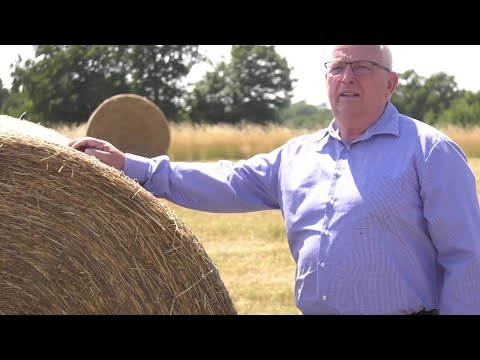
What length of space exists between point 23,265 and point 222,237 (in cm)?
716

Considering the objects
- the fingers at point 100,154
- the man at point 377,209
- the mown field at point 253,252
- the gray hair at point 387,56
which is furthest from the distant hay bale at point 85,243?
the mown field at point 253,252

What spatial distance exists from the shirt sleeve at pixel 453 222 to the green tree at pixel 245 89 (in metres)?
31.6

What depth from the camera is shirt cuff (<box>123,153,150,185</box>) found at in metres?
3.74

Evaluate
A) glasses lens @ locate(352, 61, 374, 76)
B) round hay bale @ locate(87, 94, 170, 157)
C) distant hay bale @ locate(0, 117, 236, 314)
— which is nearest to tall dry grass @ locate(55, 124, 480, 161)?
round hay bale @ locate(87, 94, 170, 157)

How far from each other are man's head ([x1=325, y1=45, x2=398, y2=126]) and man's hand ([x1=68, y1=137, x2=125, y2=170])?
94cm

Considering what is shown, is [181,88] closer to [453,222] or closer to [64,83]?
[64,83]

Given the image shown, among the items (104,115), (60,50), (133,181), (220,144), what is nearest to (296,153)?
(133,181)

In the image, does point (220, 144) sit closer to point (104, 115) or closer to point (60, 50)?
point (104, 115)

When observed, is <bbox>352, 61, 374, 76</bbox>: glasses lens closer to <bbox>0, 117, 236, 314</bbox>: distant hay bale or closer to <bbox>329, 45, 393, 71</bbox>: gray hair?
<bbox>329, 45, 393, 71</bbox>: gray hair

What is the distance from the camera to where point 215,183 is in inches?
151

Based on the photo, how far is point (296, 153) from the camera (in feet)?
11.9

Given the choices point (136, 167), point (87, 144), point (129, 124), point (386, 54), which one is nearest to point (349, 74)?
point (386, 54)

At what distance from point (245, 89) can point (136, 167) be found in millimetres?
34929

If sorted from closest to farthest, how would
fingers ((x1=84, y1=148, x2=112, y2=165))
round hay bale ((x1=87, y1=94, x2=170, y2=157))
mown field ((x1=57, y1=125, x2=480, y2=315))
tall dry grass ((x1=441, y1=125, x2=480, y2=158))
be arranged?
fingers ((x1=84, y1=148, x2=112, y2=165))
mown field ((x1=57, y1=125, x2=480, y2=315))
round hay bale ((x1=87, y1=94, x2=170, y2=157))
tall dry grass ((x1=441, y1=125, x2=480, y2=158))
